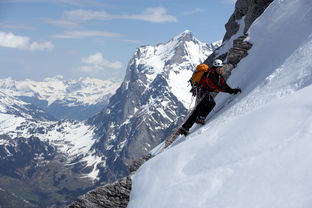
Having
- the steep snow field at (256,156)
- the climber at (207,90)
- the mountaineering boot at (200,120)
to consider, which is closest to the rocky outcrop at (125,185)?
the steep snow field at (256,156)

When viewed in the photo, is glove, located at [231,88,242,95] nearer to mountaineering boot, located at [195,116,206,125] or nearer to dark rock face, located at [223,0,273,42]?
mountaineering boot, located at [195,116,206,125]

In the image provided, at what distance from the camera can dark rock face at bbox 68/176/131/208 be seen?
50.9ft

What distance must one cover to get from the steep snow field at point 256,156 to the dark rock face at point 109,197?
0.68 meters

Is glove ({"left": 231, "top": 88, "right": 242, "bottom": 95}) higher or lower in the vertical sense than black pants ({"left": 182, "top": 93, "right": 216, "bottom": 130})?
lower

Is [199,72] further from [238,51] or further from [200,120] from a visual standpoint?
[238,51]

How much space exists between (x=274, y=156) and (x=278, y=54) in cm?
1011

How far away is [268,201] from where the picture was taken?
861 centimetres

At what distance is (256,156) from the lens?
10.5 metres

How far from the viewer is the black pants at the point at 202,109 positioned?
18.1 meters

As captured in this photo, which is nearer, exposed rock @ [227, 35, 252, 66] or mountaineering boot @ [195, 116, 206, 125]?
mountaineering boot @ [195, 116, 206, 125]

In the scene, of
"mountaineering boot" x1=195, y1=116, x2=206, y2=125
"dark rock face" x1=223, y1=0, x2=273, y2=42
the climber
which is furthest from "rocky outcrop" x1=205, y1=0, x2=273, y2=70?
"mountaineering boot" x1=195, y1=116, x2=206, y2=125

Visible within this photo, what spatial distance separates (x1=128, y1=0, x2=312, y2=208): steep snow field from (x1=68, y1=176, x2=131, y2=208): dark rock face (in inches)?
26.7

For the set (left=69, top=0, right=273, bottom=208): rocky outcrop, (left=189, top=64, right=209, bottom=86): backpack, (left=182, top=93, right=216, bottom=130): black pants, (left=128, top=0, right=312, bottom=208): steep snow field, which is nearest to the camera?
(left=128, top=0, right=312, bottom=208): steep snow field

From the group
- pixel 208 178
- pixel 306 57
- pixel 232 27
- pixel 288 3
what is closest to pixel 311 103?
pixel 208 178
